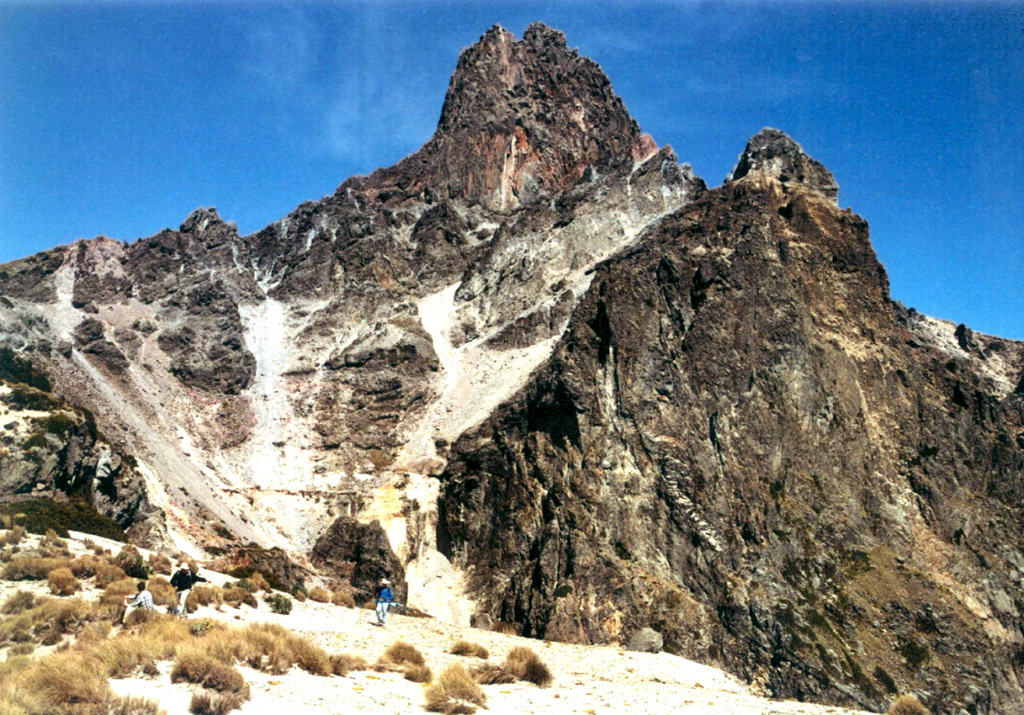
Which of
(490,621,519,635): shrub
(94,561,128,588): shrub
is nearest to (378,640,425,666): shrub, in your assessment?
(94,561,128,588): shrub

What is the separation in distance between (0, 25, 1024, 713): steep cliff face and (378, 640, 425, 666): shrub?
2351 centimetres

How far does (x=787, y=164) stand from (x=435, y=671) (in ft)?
243

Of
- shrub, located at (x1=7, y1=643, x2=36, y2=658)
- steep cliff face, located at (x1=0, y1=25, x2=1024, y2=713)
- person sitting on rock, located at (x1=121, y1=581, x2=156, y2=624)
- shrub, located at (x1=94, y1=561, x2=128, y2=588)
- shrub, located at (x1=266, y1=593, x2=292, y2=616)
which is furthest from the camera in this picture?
steep cliff face, located at (x1=0, y1=25, x2=1024, y2=713)

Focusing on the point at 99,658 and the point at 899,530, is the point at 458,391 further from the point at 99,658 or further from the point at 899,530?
the point at 99,658

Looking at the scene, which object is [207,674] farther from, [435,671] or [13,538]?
[13,538]

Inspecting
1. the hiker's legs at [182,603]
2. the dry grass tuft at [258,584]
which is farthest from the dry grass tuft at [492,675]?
the dry grass tuft at [258,584]

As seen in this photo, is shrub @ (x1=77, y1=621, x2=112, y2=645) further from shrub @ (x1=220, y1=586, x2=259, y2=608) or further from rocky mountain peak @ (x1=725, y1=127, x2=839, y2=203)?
rocky mountain peak @ (x1=725, y1=127, x2=839, y2=203)

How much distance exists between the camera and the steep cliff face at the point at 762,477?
152 ft

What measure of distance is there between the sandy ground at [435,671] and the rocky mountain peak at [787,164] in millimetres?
62608

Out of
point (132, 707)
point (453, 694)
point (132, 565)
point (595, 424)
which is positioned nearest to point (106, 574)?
point (132, 565)

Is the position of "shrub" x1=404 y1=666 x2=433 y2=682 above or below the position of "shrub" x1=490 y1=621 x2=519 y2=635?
above

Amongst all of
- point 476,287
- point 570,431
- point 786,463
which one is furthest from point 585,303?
point 476,287

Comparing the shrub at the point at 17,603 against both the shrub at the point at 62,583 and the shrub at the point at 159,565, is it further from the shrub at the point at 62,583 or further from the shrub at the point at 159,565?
the shrub at the point at 159,565

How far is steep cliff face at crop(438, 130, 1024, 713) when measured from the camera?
46.4 metres
